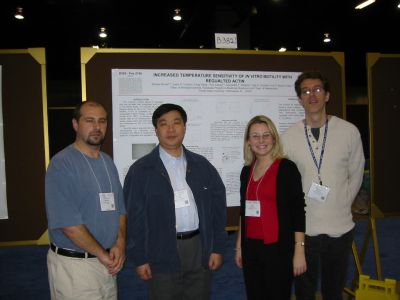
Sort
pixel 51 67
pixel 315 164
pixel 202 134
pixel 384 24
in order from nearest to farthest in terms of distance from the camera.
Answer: pixel 315 164 → pixel 202 134 → pixel 384 24 → pixel 51 67

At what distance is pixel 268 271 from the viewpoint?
191 cm

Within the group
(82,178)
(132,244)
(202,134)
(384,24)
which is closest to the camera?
(82,178)

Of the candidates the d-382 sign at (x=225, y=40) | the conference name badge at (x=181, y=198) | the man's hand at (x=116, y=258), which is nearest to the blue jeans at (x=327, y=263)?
the conference name badge at (x=181, y=198)

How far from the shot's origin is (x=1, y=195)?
249cm

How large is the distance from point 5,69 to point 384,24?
8.60 metres

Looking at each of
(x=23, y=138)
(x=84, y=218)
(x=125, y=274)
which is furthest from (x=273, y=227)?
(x=125, y=274)

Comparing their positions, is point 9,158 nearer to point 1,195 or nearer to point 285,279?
point 1,195

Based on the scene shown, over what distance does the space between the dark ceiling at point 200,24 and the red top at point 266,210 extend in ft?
17.9

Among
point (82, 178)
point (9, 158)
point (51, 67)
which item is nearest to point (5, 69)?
point (9, 158)

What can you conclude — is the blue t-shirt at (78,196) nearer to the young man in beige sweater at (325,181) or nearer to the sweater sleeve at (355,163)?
the young man in beige sweater at (325,181)

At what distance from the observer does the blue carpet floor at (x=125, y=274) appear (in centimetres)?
352

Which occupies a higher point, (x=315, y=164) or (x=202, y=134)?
(x=202, y=134)

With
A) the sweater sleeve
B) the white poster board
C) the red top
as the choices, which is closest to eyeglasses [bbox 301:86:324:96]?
the sweater sleeve

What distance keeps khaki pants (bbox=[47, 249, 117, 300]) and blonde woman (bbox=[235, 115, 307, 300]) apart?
0.83 metres
